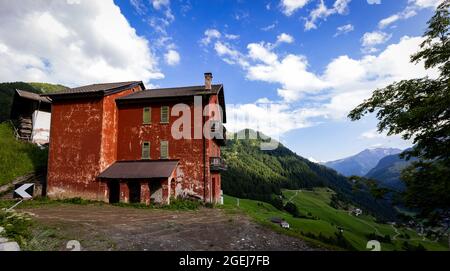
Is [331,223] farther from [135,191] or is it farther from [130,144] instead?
[130,144]

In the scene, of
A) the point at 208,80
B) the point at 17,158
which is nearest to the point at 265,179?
the point at 208,80

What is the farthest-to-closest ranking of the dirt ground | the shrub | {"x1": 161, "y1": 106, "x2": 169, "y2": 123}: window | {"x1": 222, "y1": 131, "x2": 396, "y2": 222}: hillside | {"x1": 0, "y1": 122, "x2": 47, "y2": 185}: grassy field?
{"x1": 222, "y1": 131, "x2": 396, "y2": 222}: hillside < the shrub < {"x1": 0, "y1": 122, "x2": 47, "y2": 185}: grassy field < {"x1": 161, "y1": 106, "x2": 169, "y2": 123}: window < the dirt ground

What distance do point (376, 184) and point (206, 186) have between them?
18.9m

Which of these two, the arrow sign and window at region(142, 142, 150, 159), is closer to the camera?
the arrow sign

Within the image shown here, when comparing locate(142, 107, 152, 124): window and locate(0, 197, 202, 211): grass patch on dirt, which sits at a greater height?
locate(142, 107, 152, 124): window

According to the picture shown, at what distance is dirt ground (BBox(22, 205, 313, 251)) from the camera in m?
12.2

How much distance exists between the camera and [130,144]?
2838cm

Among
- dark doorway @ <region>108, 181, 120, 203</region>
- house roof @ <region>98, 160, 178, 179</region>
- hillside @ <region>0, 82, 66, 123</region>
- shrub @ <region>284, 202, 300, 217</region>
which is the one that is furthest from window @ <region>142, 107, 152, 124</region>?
shrub @ <region>284, 202, 300, 217</region>

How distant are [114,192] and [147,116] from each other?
307 inches

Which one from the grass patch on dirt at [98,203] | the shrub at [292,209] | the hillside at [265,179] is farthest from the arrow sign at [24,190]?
the shrub at [292,209]

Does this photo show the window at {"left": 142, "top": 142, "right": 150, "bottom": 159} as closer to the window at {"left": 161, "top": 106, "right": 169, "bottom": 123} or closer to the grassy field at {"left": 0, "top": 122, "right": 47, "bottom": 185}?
the window at {"left": 161, "top": 106, "right": 169, "bottom": 123}
